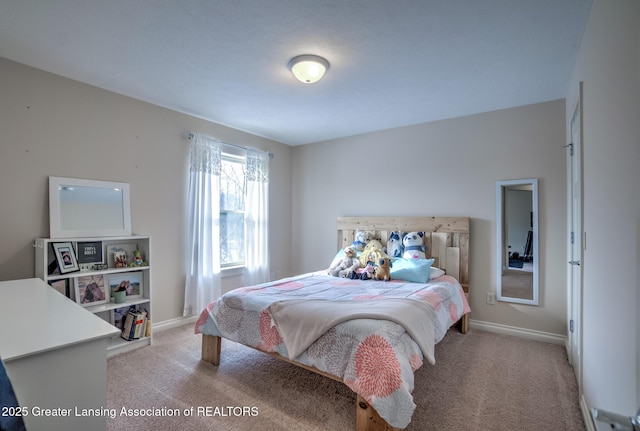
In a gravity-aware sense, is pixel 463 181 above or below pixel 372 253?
above

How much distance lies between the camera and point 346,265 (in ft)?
11.8

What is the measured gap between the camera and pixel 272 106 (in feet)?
10.9

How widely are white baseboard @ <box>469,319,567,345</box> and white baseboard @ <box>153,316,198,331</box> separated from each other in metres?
3.23

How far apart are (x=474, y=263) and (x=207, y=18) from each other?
3.43 metres

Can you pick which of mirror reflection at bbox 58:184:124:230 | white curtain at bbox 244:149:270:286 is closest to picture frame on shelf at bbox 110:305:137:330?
mirror reflection at bbox 58:184:124:230

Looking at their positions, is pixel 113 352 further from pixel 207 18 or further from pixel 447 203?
pixel 447 203

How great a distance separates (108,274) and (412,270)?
293 centimetres

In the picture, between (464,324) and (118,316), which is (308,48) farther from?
(464,324)

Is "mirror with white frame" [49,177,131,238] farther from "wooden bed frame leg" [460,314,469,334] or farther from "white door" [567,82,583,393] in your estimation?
"white door" [567,82,583,393]

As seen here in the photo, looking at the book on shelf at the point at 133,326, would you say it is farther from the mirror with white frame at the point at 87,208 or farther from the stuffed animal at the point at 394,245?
the stuffed animal at the point at 394,245

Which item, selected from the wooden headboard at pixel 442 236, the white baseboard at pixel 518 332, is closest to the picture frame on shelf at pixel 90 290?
the wooden headboard at pixel 442 236

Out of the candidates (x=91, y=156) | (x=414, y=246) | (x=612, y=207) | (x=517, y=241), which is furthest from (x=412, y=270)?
(x=91, y=156)

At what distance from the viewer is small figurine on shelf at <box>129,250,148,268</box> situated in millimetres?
2953

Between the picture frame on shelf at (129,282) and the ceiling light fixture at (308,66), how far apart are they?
2432 millimetres
